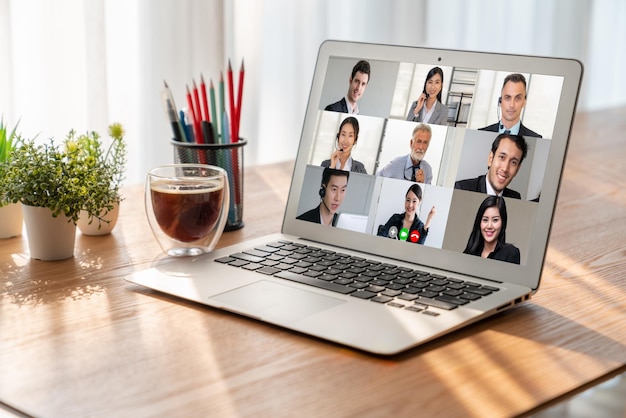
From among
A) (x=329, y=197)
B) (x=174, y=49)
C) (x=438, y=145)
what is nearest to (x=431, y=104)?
(x=438, y=145)

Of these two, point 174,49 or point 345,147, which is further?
point 174,49

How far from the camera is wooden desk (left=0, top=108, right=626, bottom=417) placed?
0.67 metres

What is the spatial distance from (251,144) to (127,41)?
2.00ft

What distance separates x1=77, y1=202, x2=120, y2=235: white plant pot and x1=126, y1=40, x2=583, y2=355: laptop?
188mm

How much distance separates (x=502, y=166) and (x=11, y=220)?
659 millimetres

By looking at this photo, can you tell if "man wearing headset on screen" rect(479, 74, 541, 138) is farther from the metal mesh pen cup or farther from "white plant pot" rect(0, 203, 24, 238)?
"white plant pot" rect(0, 203, 24, 238)

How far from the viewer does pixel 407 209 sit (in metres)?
1.01

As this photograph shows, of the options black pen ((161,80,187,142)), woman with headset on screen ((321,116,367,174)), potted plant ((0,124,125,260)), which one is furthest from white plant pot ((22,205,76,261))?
woman with headset on screen ((321,116,367,174))

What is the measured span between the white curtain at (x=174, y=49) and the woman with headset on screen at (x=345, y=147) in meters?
1.32

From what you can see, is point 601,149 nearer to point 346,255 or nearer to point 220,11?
point 346,255

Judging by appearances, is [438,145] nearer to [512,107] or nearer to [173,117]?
[512,107]

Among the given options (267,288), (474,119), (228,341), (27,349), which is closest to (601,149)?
(474,119)

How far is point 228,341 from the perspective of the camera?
0.79 metres

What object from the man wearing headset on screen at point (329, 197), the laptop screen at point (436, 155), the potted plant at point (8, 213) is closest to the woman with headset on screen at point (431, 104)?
the laptop screen at point (436, 155)
